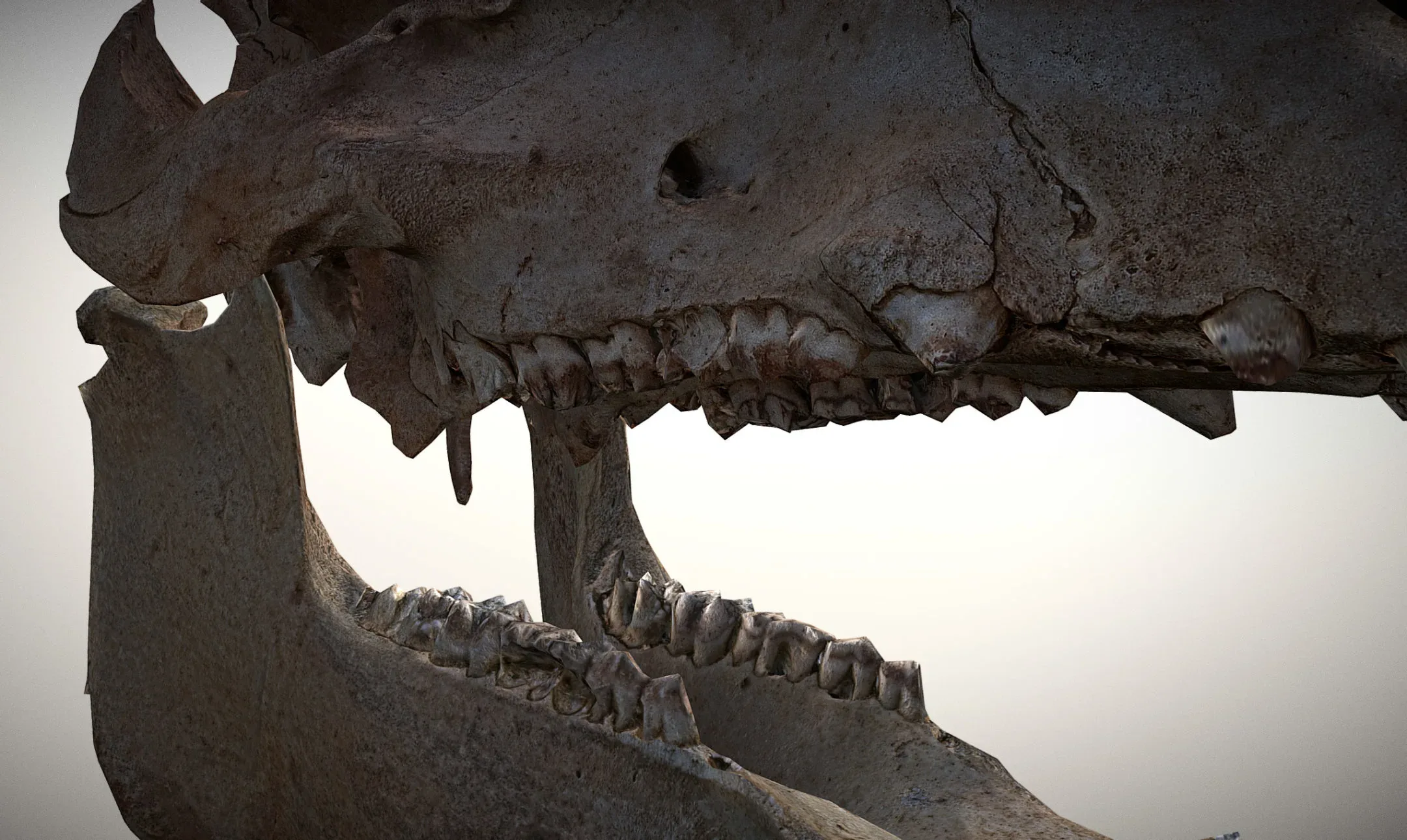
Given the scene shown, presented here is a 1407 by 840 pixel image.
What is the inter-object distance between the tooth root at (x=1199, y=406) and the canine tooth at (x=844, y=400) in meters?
0.22

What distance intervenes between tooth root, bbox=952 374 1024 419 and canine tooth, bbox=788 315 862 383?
0.38 feet

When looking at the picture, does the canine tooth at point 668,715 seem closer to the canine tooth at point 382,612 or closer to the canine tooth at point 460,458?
the canine tooth at point 382,612

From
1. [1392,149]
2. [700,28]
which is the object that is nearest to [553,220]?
[700,28]

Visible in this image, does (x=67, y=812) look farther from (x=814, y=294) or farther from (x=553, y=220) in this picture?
(x=814, y=294)

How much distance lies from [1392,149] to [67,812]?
1814 millimetres

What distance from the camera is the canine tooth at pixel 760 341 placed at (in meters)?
1.04

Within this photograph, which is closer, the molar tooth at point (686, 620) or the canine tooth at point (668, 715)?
the canine tooth at point (668, 715)

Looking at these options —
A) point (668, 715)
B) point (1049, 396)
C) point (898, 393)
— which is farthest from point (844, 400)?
point (668, 715)

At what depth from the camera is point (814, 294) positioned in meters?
1.02

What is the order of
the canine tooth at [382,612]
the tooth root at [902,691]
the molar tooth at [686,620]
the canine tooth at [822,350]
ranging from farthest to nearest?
the molar tooth at [686,620], the tooth root at [902,691], the canine tooth at [382,612], the canine tooth at [822,350]

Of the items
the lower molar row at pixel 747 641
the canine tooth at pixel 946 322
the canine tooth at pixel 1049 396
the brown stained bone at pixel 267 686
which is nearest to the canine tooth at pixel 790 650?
the lower molar row at pixel 747 641

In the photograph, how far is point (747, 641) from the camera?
4.68 feet

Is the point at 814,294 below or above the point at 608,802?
above

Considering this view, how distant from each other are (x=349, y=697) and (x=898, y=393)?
1.70 feet
